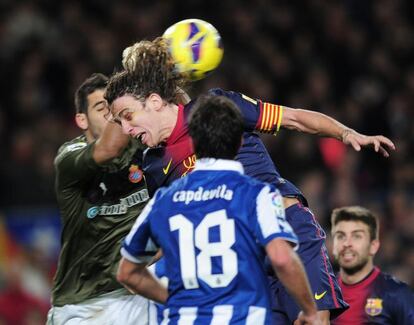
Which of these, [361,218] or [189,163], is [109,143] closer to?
[189,163]

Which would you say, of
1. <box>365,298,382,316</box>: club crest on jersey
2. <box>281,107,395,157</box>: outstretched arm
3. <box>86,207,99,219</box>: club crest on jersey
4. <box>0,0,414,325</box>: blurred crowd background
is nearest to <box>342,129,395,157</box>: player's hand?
<box>281,107,395,157</box>: outstretched arm

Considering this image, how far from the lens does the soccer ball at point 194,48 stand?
566cm

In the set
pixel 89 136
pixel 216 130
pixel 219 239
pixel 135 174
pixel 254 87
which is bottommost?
pixel 219 239

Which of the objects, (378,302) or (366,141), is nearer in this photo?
(366,141)

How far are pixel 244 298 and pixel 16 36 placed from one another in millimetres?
9575

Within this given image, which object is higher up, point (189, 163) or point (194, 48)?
point (194, 48)

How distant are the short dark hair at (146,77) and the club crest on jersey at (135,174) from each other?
39.1 inches

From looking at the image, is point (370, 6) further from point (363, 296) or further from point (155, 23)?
point (363, 296)

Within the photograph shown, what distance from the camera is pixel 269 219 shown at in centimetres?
434

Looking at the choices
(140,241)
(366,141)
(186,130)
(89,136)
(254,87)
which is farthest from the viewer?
(254,87)

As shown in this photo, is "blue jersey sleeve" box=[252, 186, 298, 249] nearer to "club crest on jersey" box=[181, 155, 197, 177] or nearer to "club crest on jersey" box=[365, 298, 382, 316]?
"club crest on jersey" box=[181, 155, 197, 177]

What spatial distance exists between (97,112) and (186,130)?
1349 millimetres

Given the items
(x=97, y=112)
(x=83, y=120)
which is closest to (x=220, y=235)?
(x=97, y=112)

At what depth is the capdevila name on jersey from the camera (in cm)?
443
